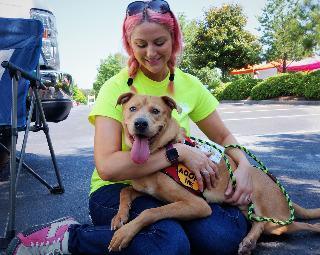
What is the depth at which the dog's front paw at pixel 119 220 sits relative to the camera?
241 centimetres

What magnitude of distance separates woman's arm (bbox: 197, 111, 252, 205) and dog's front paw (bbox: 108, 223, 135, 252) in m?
0.79

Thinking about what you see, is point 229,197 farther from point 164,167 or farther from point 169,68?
point 169,68

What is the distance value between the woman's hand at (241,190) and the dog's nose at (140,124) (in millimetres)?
694

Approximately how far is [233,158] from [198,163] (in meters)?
0.52

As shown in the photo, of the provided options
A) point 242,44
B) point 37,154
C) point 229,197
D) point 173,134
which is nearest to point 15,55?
point 173,134

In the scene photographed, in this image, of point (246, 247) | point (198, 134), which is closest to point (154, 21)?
point (246, 247)

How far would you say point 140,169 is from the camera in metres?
2.54

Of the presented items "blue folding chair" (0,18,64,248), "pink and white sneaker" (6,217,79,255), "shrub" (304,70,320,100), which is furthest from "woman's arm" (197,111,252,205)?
Result: "shrub" (304,70,320,100)

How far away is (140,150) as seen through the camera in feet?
8.34

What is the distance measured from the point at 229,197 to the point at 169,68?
94 centimetres

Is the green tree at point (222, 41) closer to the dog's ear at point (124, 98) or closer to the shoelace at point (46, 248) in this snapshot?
the dog's ear at point (124, 98)

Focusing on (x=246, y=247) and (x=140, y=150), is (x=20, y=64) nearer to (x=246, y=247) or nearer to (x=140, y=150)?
(x=140, y=150)

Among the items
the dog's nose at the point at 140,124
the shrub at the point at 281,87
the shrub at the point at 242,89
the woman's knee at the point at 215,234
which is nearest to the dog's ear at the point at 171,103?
the dog's nose at the point at 140,124

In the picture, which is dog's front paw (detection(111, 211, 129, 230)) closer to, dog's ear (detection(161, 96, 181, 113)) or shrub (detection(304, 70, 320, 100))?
dog's ear (detection(161, 96, 181, 113))
